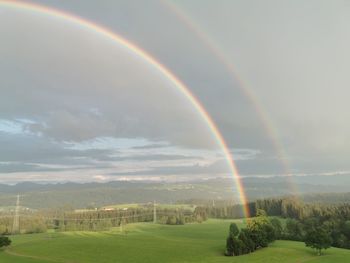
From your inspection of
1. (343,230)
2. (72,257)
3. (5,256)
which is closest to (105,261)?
(72,257)

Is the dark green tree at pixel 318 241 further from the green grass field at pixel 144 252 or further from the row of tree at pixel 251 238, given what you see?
the row of tree at pixel 251 238

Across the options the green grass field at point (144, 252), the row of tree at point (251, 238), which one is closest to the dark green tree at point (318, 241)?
the green grass field at point (144, 252)

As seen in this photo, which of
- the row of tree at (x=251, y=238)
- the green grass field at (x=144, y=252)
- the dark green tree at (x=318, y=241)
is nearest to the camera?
the green grass field at (x=144, y=252)

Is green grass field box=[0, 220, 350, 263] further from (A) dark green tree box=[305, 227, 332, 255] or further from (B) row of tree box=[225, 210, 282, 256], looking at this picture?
(B) row of tree box=[225, 210, 282, 256]

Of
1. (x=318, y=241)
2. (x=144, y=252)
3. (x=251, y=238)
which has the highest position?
(x=318, y=241)

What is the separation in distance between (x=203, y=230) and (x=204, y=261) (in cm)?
8384

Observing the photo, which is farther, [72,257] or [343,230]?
[343,230]

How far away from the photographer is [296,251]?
9694 cm

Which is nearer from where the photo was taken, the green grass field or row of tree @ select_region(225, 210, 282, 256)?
the green grass field

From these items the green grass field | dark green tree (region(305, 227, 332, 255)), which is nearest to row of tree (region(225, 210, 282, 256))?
the green grass field

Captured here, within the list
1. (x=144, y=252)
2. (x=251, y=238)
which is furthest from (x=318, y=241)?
(x=144, y=252)

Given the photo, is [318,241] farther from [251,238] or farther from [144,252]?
[144,252]

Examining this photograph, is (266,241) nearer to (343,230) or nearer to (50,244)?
(343,230)

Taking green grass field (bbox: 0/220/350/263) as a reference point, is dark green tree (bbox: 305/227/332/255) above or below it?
above
